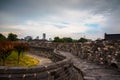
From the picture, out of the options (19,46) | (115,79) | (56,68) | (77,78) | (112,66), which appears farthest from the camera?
(19,46)

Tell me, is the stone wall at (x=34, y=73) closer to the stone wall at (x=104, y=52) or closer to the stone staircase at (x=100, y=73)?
the stone staircase at (x=100, y=73)

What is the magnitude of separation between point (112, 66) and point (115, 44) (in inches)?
47.1

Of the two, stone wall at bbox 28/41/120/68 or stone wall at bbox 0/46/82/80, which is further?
stone wall at bbox 28/41/120/68

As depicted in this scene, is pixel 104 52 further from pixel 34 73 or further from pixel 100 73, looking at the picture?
pixel 34 73

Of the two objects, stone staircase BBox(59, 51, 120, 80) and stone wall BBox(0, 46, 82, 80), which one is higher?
stone wall BBox(0, 46, 82, 80)

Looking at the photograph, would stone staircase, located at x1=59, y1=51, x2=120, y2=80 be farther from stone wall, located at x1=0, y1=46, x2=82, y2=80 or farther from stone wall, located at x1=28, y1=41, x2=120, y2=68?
stone wall, located at x1=0, y1=46, x2=82, y2=80

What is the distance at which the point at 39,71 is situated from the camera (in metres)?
4.62

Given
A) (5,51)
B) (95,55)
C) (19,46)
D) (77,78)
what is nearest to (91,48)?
(95,55)

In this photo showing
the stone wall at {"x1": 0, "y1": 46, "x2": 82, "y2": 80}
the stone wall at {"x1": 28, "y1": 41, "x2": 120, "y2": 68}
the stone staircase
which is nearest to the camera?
the stone wall at {"x1": 0, "y1": 46, "x2": 82, "y2": 80}

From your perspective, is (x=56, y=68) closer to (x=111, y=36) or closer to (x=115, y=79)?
(x=115, y=79)

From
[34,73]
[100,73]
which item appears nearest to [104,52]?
[100,73]

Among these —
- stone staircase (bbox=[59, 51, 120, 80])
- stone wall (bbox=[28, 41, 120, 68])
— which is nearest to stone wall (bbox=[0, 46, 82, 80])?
stone staircase (bbox=[59, 51, 120, 80])

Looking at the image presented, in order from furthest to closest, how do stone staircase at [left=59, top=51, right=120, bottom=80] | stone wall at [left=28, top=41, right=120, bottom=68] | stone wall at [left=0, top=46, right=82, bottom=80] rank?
1. stone wall at [left=28, top=41, right=120, bottom=68]
2. stone staircase at [left=59, top=51, right=120, bottom=80]
3. stone wall at [left=0, top=46, right=82, bottom=80]

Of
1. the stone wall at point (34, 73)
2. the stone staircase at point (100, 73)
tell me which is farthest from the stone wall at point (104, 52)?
the stone wall at point (34, 73)
